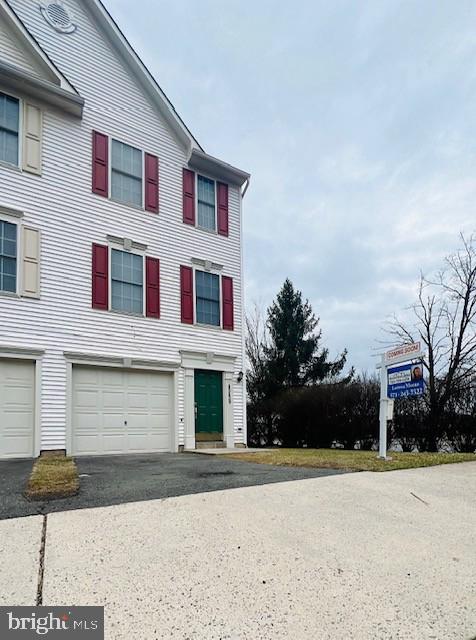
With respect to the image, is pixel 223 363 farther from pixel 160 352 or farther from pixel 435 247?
pixel 435 247

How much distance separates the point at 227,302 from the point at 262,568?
1060 centimetres

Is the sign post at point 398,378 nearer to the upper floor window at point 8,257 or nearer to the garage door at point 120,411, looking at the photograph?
the garage door at point 120,411

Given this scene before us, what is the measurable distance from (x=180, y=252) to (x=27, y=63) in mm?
5485

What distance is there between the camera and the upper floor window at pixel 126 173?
12.2 metres

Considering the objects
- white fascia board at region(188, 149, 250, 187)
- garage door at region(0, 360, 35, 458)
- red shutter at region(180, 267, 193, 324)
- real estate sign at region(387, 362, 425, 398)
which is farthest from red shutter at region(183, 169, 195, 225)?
real estate sign at region(387, 362, 425, 398)

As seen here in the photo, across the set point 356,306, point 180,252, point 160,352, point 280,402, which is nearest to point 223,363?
point 160,352

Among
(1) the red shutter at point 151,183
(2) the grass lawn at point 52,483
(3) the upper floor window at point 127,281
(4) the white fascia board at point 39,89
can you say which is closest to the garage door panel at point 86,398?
(3) the upper floor window at point 127,281

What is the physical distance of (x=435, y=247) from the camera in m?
18.1

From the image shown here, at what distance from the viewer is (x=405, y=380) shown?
9.22 m

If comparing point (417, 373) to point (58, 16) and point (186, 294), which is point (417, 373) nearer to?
point (186, 294)

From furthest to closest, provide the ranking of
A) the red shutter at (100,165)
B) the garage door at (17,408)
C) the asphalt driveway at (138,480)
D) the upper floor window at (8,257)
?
the red shutter at (100,165), the upper floor window at (8,257), the garage door at (17,408), the asphalt driveway at (138,480)

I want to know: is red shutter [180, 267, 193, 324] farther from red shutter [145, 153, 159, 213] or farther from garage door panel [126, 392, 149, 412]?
garage door panel [126, 392, 149, 412]

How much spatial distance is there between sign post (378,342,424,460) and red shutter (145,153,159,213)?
6882 millimetres

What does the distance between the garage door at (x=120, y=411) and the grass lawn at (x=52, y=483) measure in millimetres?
3713
